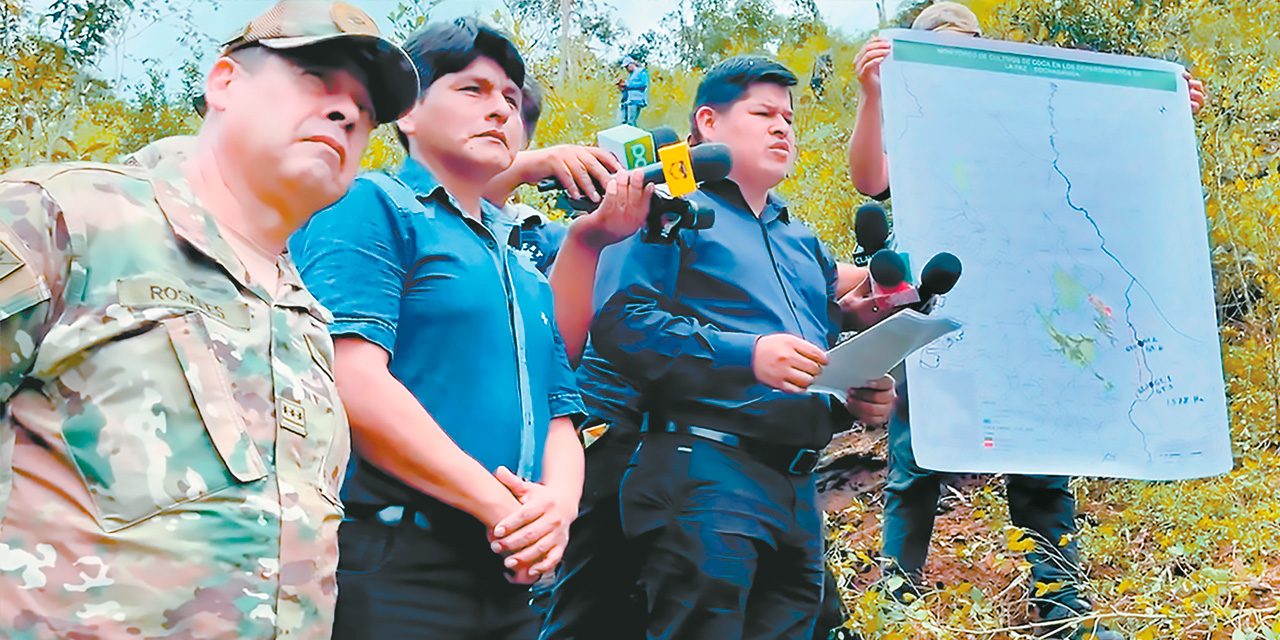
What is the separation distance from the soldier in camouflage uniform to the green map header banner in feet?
5.00

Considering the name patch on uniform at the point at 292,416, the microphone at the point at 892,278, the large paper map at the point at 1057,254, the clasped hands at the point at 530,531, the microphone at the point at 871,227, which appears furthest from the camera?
the large paper map at the point at 1057,254

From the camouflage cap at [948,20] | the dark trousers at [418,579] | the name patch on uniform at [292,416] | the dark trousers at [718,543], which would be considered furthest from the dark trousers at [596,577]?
the camouflage cap at [948,20]

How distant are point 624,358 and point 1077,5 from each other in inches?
138

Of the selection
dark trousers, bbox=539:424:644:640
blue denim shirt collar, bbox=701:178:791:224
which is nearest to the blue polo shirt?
dark trousers, bbox=539:424:644:640

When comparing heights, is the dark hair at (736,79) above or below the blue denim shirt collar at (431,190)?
below

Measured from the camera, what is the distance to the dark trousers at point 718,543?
6.35 feet

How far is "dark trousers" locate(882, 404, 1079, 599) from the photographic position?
2.60m

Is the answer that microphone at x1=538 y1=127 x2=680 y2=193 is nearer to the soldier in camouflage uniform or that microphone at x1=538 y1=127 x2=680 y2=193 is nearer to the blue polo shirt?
the blue polo shirt

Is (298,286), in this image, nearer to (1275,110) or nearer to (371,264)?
(371,264)

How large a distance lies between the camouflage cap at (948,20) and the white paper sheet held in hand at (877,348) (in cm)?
115

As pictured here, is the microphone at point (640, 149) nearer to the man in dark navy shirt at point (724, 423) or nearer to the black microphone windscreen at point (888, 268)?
the man in dark navy shirt at point (724, 423)

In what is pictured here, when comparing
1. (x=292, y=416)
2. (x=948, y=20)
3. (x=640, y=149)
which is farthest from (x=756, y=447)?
(x=948, y=20)

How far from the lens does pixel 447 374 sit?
1631 millimetres

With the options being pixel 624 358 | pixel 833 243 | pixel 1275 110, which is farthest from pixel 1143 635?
pixel 1275 110
